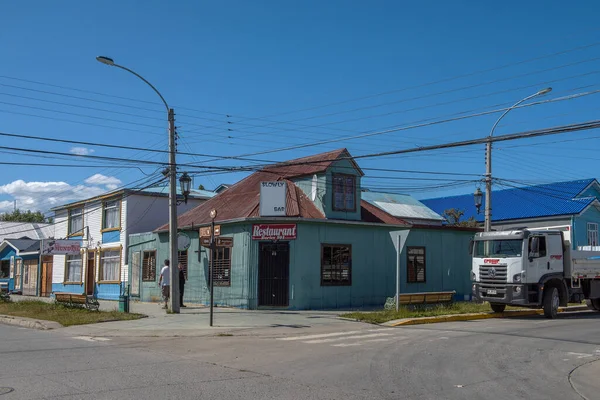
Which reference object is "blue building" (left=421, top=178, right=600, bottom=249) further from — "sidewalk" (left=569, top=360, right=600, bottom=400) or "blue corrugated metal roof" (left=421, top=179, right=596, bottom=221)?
"sidewalk" (left=569, top=360, right=600, bottom=400)

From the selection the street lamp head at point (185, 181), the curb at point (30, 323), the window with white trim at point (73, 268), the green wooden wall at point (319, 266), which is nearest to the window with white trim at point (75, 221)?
the window with white trim at point (73, 268)

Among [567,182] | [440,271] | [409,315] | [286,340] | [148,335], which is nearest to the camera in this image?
[286,340]

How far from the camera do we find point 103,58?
17.4 metres

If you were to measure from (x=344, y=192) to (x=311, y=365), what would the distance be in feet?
47.9

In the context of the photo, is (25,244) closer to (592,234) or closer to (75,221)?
(75,221)

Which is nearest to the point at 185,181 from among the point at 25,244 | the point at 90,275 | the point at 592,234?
the point at 90,275

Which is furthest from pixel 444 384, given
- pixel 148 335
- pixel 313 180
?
pixel 313 180

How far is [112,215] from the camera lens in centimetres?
3269

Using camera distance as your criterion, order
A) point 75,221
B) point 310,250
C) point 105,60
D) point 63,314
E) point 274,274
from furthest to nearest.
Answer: point 75,221 → point 310,250 → point 274,274 → point 63,314 → point 105,60

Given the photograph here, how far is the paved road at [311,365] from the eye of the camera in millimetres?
8336

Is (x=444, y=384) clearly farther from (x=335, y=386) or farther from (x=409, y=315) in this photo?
(x=409, y=315)

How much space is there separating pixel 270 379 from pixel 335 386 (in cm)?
108

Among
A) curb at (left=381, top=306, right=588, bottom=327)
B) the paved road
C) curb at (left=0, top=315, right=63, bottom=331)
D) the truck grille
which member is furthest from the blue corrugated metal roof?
curb at (left=0, top=315, right=63, bottom=331)

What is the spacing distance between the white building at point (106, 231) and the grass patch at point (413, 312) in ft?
51.1
